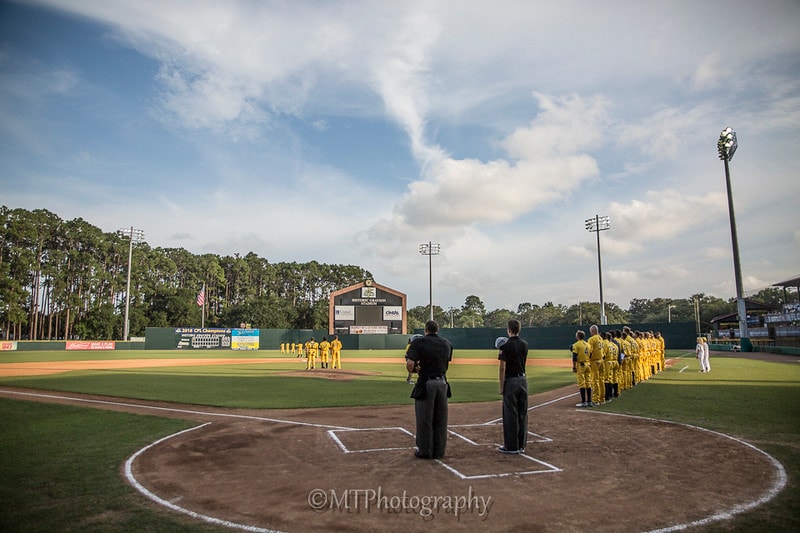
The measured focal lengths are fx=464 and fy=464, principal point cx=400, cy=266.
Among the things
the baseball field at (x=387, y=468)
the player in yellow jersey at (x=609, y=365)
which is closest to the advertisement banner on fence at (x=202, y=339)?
the baseball field at (x=387, y=468)

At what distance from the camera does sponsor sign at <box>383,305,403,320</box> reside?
63188mm

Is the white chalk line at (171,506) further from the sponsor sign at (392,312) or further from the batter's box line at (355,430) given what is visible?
the sponsor sign at (392,312)

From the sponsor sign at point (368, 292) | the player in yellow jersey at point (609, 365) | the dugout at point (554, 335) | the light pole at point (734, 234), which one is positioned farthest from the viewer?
the sponsor sign at point (368, 292)

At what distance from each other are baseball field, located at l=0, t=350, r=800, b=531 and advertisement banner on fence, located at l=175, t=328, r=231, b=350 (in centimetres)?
4707

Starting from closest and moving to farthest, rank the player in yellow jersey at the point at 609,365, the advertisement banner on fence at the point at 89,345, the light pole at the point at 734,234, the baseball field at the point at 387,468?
the baseball field at the point at 387,468 → the player in yellow jersey at the point at 609,365 → the light pole at the point at 734,234 → the advertisement banner on fence at the point at 89,345

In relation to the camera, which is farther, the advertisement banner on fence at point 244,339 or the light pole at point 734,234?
the advertisement banner on fence at point 244,339

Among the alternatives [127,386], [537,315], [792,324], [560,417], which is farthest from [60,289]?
[537,315]

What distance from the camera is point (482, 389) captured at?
1625cm

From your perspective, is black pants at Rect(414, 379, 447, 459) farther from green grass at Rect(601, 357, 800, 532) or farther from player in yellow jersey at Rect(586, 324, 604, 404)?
player in yellow jersey at Rect(586, 324, 604, 404)

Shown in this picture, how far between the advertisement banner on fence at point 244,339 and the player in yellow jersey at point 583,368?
5341cm

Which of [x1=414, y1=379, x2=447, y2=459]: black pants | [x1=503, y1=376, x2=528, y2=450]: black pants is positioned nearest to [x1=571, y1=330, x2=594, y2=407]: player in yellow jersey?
[x1=503, y1=376, x2=528, y2=450]: black pants

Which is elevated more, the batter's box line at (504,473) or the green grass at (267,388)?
the batter's box line at (504,473)

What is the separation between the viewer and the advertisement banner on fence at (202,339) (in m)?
56.3

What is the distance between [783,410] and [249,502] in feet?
38.9
